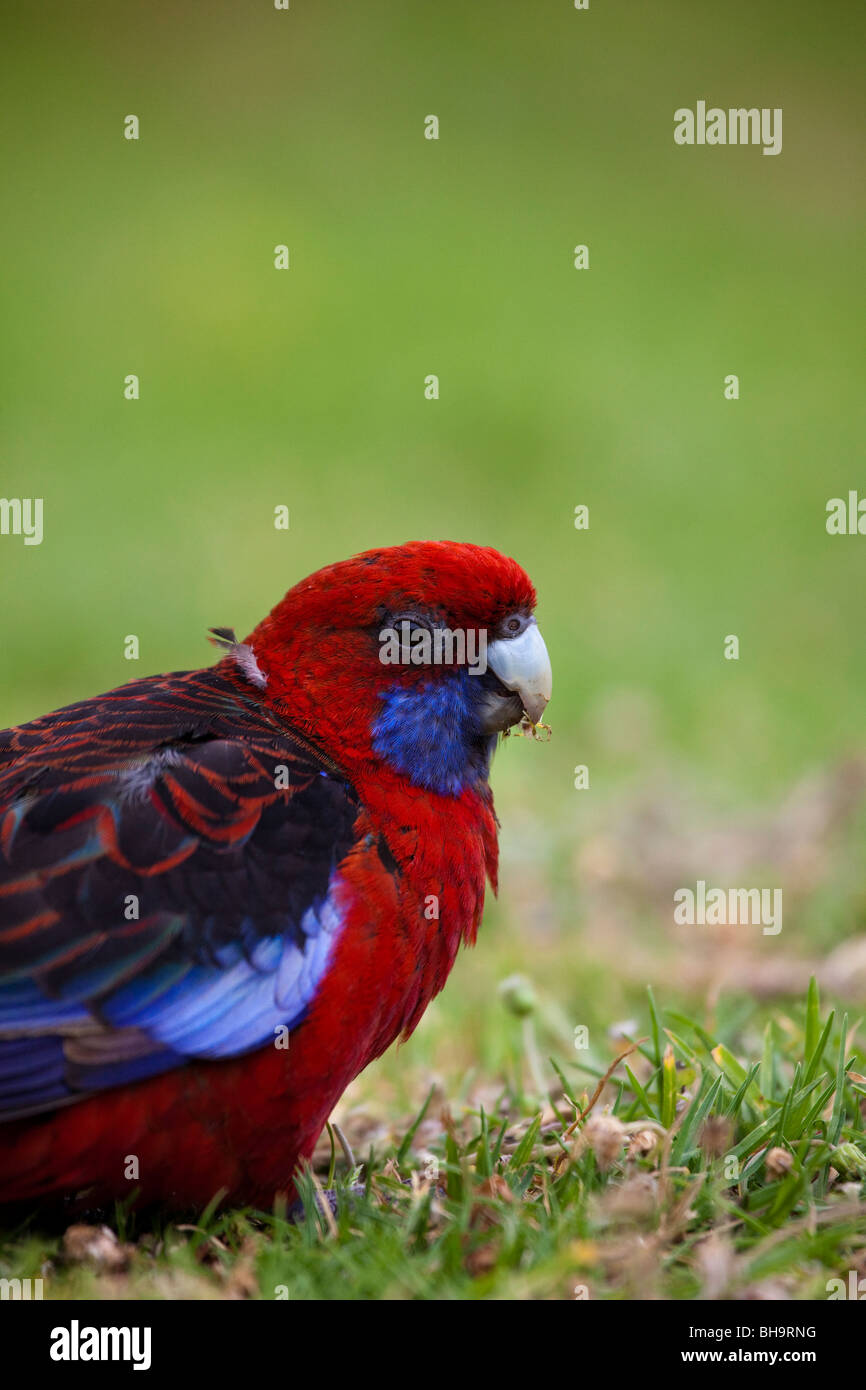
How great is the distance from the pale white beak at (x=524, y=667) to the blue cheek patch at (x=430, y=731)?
89mm

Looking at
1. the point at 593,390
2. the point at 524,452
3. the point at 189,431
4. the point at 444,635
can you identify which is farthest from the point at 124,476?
the point at 444,635

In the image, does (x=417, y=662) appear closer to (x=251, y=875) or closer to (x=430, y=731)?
(x=430, y=731)

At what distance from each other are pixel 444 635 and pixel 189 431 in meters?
9.45

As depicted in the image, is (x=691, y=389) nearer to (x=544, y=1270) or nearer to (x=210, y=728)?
(x=210, y=728)

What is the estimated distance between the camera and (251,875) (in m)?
3.27

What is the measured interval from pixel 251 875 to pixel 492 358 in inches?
433

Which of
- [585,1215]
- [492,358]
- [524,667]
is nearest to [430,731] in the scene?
[524,667]

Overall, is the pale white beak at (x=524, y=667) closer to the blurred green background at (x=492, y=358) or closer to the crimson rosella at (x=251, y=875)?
the crimson rosella at (x=251, y=875)

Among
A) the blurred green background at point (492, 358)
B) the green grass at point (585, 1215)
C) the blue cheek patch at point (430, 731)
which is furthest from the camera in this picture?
the blurred green background at point (492, 358)

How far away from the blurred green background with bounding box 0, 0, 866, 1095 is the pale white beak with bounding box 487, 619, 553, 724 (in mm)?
1988

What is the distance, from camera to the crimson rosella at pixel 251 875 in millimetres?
3080

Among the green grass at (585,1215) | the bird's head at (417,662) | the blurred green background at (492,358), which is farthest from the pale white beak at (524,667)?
the blurred green background at (492,358)

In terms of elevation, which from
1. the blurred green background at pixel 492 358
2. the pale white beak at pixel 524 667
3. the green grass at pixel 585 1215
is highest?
the blurred green background at pixel 492 358
